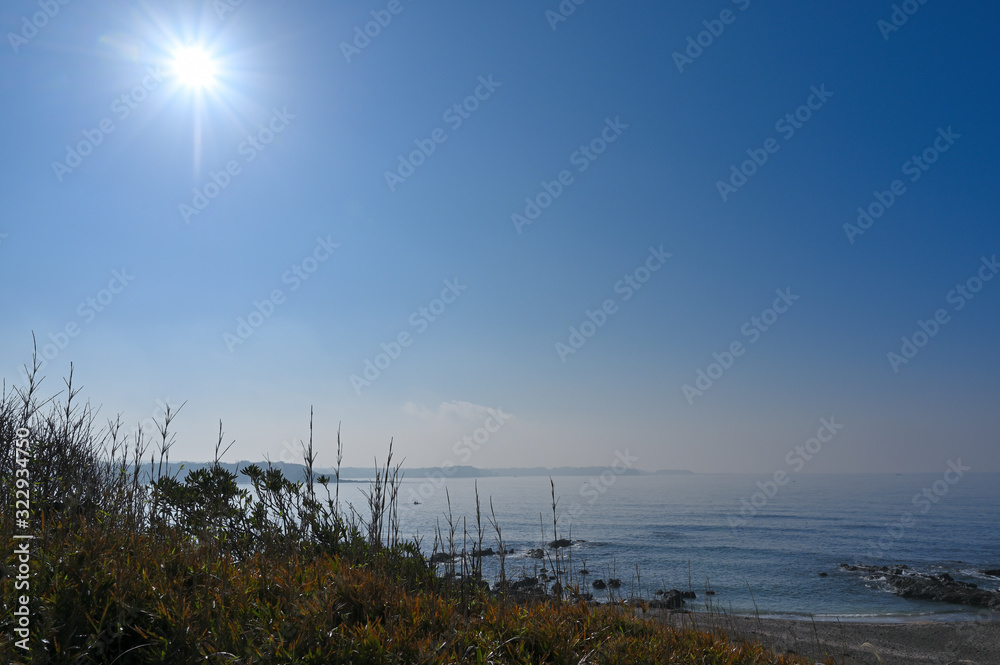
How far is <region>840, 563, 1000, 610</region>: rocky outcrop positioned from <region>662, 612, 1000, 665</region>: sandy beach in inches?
159

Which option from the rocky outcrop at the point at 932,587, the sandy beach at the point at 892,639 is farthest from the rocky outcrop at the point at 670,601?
the rocky outcrop at the point at 932,587

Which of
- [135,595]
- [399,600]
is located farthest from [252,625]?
[399,600]

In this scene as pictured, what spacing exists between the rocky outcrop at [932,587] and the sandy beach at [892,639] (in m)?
4.05

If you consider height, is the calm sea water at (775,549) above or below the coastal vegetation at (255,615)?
below

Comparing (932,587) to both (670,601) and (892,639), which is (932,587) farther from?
(670,601)

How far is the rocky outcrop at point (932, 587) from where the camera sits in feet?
71.7

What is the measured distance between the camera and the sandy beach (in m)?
14.1

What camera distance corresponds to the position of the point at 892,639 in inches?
652

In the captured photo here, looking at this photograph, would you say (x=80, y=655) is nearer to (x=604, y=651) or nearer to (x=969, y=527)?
(x=604, y=651)

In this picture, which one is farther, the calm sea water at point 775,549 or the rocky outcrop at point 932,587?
the calm sea water at point 775,549

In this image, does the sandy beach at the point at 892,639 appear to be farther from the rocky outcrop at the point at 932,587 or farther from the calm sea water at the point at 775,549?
the rocky outcrop at the point at 932,587

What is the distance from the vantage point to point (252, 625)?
3.30 metres

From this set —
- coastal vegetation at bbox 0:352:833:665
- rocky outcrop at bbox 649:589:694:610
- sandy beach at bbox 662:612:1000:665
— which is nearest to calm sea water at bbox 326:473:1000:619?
rocky outcrop at bbox 649:589:694:610

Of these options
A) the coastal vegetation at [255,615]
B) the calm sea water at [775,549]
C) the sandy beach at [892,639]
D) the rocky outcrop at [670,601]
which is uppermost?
the coastal vegetation at [255,615]
